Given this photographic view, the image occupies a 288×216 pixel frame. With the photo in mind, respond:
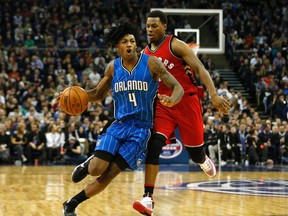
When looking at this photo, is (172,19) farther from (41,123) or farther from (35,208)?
(35,208)

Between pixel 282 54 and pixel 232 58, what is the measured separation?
6.22 feet

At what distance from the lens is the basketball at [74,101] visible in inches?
237

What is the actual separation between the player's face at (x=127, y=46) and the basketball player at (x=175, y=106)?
658 millimetres

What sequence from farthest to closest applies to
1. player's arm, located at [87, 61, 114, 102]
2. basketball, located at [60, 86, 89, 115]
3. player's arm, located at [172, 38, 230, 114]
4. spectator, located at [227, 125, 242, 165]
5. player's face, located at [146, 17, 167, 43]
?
1. spectator, located at [227, 125, 242, 165]
2. player's face, located at [146, 17, 167, 43]
3. player's arm, located at [172, 38, 230, 114]
4. player's arm, located at [87, 61, 114, 102]
5. basketball, located at [60, 86, 89, 115]

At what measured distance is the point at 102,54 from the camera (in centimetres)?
2220

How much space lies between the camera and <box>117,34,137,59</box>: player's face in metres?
5.90

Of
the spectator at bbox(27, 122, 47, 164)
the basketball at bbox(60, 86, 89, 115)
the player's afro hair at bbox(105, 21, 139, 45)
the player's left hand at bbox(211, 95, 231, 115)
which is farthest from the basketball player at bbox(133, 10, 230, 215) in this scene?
the spectator at bbox(27, 122, 47, 164)

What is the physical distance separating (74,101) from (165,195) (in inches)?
115

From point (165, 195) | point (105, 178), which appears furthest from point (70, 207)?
point (165, 195)

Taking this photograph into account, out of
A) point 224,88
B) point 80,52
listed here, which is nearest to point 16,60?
point 80,52

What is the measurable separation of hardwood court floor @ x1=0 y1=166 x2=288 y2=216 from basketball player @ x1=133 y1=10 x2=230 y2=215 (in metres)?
0.71

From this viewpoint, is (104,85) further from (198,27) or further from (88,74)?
(88,74)

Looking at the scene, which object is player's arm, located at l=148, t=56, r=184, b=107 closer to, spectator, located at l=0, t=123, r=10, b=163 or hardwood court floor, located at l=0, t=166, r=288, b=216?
hardwood court floor, located at l=0, t=166, r=288, b=216

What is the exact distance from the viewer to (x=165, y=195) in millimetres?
8492
